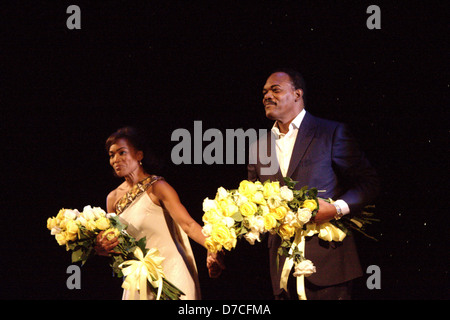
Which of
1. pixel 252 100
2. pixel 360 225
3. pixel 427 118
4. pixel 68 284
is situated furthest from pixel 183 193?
pixel 427 118

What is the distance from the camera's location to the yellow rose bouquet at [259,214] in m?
2.80

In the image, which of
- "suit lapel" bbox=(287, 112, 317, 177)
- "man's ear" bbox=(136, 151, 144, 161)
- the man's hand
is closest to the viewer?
the man's hand

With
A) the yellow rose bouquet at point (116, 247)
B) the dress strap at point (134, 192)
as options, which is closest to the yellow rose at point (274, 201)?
the yellow rose bouquet at point (116, 247)

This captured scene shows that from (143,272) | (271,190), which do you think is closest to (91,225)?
(143,272)

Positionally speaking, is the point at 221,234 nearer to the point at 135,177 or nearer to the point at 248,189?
the point at 248,189

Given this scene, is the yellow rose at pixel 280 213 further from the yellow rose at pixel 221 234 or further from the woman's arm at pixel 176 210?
the woman's arm at pixel 176 210

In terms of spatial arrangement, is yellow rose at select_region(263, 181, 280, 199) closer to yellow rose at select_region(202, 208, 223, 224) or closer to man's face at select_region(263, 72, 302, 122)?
yellow rose at select_region(202, 208, 223, 224)

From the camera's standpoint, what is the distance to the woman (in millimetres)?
3520

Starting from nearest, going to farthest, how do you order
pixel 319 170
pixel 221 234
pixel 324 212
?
pixel 221 234 → pixel 324 212 → pixel 319 170

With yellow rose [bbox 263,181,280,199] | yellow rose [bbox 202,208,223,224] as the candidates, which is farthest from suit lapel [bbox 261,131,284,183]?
yellow rose [bbox 202,208,223,224]

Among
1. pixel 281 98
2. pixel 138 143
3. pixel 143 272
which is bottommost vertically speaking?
pixel 143 272

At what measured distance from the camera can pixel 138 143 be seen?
379 centimetres

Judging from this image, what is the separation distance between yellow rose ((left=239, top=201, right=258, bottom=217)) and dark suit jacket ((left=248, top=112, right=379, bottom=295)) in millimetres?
449

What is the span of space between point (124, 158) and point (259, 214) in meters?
1.25
